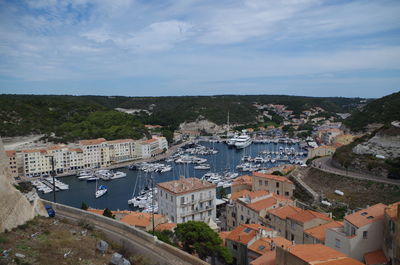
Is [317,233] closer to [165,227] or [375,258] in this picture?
[375,258]

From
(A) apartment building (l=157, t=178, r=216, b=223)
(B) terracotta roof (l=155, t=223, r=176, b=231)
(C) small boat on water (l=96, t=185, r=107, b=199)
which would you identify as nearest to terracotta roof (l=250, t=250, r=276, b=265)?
(B) terracotta roof (l=155, t=223, r=176, b=231)

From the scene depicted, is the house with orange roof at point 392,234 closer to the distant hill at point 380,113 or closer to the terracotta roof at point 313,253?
the terracotta roof at point 313,253

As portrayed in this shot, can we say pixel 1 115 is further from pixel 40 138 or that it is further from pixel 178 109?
pixel 178 109

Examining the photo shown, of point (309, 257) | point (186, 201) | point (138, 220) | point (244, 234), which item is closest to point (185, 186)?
point (186, 201)

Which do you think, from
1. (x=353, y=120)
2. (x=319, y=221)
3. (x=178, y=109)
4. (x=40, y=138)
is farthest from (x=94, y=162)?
(x=178, y=109)

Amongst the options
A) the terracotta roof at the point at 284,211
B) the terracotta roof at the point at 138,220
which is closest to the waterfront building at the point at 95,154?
the terracotta roof at the point at 138,220

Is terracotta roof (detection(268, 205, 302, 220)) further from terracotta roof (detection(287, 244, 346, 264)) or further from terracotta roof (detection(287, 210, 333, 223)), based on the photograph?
terracotta roof (detection(287, 244, 346, 264))
